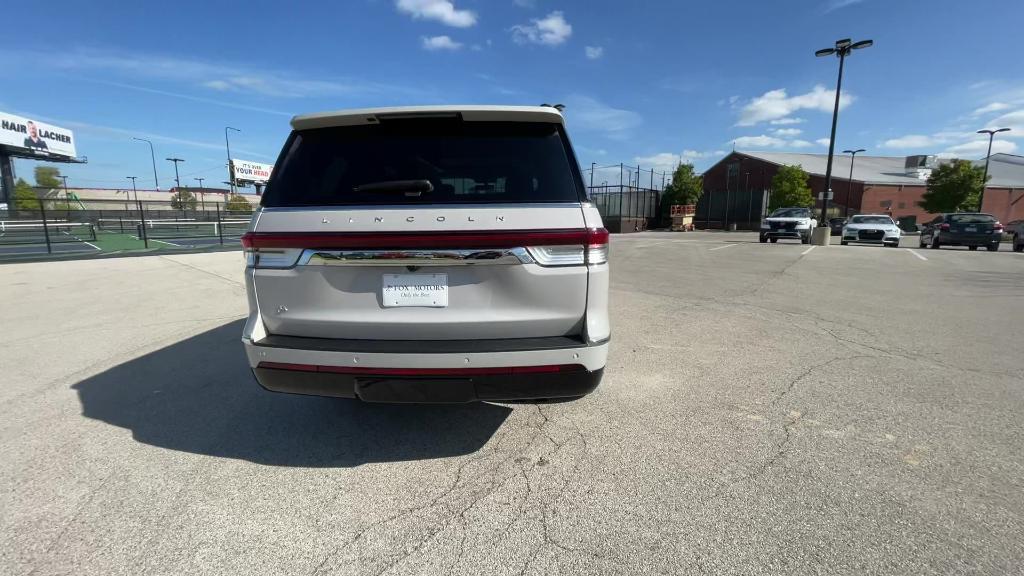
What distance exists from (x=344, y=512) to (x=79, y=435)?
85.3 inches

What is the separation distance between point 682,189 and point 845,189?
94.2 feet

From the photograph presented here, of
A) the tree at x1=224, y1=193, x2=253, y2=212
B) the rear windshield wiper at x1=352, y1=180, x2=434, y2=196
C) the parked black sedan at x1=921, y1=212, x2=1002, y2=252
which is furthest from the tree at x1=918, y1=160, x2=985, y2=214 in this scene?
the tree at x1=224, y1=193, x2=253, y2=212

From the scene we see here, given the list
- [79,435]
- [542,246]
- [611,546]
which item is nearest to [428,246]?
[542,246]

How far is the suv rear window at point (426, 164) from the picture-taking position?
2.42 metres

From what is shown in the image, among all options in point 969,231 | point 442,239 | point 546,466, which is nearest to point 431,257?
point 442,239

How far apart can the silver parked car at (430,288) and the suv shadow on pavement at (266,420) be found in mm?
642

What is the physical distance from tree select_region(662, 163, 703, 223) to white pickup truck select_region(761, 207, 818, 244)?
28765 millimetres

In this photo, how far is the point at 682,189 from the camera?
50188 mm

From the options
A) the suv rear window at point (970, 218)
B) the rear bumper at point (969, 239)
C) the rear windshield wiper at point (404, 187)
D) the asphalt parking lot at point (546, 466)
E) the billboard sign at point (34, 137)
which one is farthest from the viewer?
the billboard sign at point (34, 137)

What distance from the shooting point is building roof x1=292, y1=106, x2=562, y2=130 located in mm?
2482

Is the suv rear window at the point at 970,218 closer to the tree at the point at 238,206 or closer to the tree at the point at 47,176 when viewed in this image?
the tree at the point at 238,206

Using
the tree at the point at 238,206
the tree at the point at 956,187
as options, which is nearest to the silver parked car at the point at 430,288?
the tree at the point at 238,206

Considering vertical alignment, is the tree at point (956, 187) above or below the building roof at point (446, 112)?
above

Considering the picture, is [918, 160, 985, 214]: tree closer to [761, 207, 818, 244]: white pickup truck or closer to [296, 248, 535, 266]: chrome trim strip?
[761, 207, 818, 244]: white pickup truck
